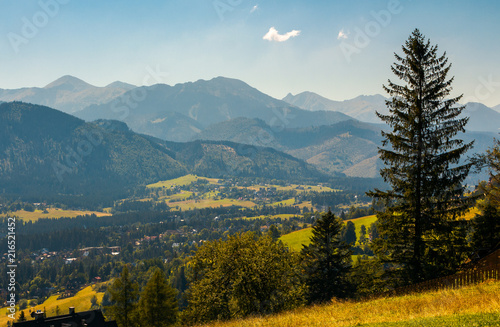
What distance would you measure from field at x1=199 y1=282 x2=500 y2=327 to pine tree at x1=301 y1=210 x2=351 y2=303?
18840 mm

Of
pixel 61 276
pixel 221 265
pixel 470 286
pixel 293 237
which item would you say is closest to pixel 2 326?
pixel 61 276

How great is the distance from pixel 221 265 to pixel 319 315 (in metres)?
12.6

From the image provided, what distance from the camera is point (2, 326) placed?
88.4 m

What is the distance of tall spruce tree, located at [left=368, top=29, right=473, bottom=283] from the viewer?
23.5 metres

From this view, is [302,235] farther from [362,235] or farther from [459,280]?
[459,280]

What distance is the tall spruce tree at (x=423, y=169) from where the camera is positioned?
23469 mm

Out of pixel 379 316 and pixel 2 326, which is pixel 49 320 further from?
pixel 2 326

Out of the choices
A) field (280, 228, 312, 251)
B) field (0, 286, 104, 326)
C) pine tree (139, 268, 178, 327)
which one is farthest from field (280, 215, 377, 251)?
pine tree (139, 268, 178, 327)

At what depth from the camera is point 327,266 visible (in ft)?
134

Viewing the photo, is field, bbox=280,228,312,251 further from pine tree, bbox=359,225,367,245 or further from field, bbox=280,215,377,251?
pine tree, bbox=359,225,367,245

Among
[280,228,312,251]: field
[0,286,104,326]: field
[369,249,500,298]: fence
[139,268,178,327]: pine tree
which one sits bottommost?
[0,286,104,326]: field

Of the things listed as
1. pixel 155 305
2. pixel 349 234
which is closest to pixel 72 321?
pixel 155 305

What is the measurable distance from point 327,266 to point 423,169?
20873 millimetres

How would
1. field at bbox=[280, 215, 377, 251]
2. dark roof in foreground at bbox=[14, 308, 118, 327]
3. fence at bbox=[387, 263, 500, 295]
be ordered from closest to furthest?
fence at bbox=[387, 263, 500, 295]
dark roof in foreground at bbox=[14, 308, 118, 327]
field at bbox=[280, 215, 377, 251]
